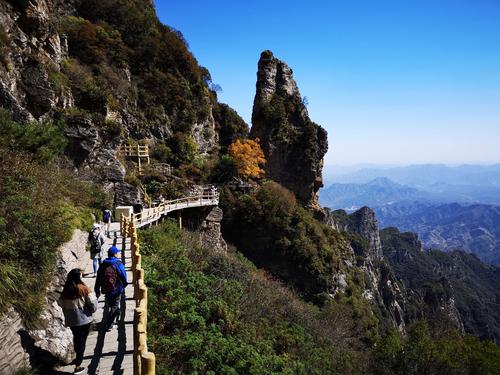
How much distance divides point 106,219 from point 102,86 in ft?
62.5

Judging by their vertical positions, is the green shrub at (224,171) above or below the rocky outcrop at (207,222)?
above

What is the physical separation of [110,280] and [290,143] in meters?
36.5

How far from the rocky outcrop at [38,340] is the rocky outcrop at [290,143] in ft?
116

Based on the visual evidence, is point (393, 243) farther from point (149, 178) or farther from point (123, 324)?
point (123, 324)

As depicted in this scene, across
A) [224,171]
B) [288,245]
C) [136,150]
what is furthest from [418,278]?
[136,150]

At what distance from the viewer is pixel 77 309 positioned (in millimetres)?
6469

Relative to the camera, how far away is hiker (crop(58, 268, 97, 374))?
21.2ft

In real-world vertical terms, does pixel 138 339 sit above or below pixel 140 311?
below

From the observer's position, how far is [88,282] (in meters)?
10.7

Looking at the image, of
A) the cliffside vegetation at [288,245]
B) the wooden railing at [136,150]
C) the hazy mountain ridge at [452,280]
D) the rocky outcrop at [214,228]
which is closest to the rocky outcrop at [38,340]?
the rocky outcrop at [214,228]

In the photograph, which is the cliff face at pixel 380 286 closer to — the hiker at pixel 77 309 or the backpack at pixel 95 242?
the backpack at pixel 95 242

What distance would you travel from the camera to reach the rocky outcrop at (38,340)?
19.8 feet

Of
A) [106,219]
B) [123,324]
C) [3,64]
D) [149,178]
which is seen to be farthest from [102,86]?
[123,324]

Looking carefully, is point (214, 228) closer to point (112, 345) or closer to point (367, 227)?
point (112, 345)
